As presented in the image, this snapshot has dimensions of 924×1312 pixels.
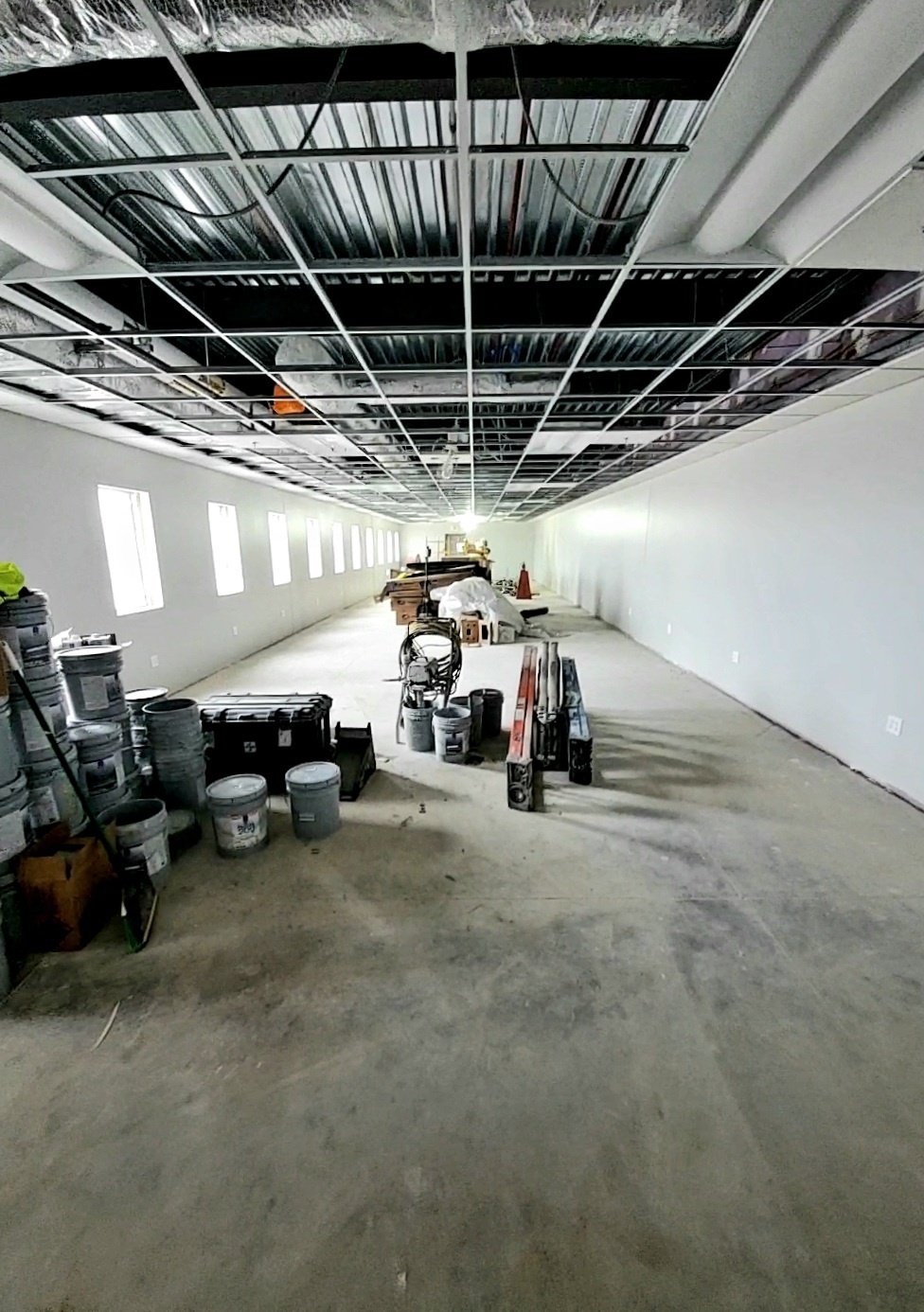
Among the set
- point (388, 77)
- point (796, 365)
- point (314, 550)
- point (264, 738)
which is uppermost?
point (388, 77)

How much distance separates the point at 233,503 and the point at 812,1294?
24.7ft

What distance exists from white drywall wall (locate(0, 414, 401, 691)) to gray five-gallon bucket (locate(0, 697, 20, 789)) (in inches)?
93.6

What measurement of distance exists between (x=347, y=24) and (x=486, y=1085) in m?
2.57

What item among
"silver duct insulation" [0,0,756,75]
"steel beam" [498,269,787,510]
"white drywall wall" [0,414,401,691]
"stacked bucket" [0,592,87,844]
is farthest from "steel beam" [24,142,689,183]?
"white drywall wall" [0,414,401,691]

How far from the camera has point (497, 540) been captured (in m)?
18.9

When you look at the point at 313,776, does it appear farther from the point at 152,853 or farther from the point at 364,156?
the point at 364,156

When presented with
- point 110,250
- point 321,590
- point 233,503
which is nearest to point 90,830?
point 110,250

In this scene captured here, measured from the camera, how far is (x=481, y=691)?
4.40 meters

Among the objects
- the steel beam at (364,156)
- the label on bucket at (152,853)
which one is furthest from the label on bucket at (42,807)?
the steel beam at (364,156)

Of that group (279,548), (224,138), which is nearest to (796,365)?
(224,138)

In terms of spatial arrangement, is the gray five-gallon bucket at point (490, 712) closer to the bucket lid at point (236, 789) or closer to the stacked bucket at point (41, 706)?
the bucket lid at point (236, 789)

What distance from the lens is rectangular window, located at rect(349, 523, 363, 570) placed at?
12398 mm

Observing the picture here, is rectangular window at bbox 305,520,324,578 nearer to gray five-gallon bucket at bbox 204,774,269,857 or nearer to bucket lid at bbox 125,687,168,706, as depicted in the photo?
bucket lid at bbox 125,687,168,706

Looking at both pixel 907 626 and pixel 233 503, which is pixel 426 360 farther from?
pixel 233 503
